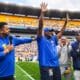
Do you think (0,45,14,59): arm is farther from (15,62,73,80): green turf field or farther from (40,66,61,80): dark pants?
(15,62,73,80): green turf field

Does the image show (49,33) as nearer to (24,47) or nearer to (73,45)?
(73,45)

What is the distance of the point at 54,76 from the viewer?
29.4 ft

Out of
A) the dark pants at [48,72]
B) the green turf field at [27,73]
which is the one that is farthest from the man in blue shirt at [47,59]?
the green turf field at [27,73]

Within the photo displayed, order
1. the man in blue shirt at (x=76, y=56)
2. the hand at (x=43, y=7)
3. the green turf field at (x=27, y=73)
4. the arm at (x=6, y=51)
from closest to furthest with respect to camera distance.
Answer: the arm at (x=6, y=51), the hand at (x=43, y=7), the man in blue shirt at (x=76, y=56), the green turf field at (x=27, y=73)

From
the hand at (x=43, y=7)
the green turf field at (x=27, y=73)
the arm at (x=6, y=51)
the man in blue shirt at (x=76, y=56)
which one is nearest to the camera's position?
the arm at (x=6, y=51)

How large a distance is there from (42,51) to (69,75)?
2.29m

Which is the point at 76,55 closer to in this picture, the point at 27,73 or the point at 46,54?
the point at 46,54

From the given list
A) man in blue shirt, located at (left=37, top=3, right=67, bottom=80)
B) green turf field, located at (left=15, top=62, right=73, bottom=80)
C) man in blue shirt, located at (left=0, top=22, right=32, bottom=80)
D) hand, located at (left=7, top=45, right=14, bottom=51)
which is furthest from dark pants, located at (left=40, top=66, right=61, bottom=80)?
green turf field, located at (left=15, top=62, right=73, bottom=80)

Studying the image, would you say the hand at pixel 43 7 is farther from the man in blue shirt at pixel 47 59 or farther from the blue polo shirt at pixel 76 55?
the blue polo shirt at pixel 76 55

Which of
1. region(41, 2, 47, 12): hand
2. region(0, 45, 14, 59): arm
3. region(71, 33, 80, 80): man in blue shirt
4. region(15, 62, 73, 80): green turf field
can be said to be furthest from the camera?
region(15, 62, 73, 80): green turf field

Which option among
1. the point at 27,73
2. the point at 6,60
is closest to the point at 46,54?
the point at 6,60

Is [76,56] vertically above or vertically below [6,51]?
below

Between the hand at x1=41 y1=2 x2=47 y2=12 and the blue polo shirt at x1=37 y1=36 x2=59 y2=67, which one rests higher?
the hand at x1=41 y1=2 x2=47 y2=12

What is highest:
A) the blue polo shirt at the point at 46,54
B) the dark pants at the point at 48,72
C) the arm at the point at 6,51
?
the arm at the point at 6,51
